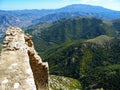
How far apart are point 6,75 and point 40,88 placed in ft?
33.2

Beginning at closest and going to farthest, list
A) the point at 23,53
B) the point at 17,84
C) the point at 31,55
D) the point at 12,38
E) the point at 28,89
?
the point at 28,89
the point at 17,84
the point at 23,53
the point at 12,38
the point at 31,55

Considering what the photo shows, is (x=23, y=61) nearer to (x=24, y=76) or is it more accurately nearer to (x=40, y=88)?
(x=24, y=76)

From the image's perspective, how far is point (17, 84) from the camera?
9.60m

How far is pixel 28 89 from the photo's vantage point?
8984 mm

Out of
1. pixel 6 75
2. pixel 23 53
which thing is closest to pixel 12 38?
pixel 23 53

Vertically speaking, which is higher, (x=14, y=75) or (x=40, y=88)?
(x=14, y=75)

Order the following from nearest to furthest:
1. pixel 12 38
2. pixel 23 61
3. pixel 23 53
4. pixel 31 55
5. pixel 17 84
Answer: pixel 17 84 → pixel 23 61 → pixel 23 53 → pixel 12 38 → pixel 31 55

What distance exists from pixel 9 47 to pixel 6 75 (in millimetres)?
4225

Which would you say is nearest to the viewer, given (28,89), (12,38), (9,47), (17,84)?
(28,89)

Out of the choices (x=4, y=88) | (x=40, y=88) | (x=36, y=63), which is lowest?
(x=40, y=88)

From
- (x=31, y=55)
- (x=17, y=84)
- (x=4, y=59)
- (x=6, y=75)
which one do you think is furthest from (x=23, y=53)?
(x=31, y=55)

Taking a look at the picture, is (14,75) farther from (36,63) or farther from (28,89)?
(36,63)

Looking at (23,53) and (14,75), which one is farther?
(23,53)

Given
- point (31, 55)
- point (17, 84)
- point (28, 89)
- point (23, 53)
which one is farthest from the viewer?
point (31, 55)
